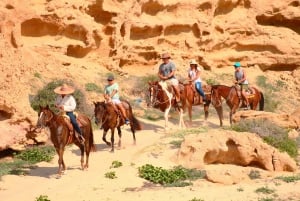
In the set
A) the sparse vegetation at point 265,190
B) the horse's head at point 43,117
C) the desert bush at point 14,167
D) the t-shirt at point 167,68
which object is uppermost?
the t-shirt at point 167,68

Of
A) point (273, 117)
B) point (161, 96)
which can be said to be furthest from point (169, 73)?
point (273, 117)

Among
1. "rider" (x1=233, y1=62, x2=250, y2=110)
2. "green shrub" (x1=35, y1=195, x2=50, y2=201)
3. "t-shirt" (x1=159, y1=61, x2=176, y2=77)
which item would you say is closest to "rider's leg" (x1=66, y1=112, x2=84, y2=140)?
"green shrub" (x1=35, y1=195, x2=50, y2=201)

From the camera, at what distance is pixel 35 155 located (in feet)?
50.1

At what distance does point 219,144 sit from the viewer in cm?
1420

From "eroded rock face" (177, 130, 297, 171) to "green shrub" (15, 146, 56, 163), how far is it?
3.87 metres

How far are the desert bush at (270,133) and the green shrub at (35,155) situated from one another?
5.54 metres

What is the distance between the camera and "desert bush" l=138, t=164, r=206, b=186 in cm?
1306

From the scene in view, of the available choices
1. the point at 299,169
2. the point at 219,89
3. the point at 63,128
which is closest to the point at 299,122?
the point at 219,89

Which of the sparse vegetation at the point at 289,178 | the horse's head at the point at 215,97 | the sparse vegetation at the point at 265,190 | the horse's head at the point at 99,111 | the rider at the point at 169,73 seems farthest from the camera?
the horse's head at the point at 215,97

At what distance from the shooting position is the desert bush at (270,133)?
15.3 m

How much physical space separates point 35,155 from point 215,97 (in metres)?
9.17

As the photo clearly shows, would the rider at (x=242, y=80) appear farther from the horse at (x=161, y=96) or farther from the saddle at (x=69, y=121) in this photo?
the saddle at (x=69, y=121)

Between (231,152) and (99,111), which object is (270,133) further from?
(99,111)

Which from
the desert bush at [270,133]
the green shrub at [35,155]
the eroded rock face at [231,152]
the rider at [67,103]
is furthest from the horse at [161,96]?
the rider at [67,103]
